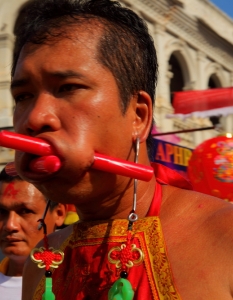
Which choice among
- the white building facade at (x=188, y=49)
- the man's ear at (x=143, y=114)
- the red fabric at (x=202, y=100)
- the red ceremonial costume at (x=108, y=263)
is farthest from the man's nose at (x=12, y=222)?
the white building facade at (x=188, y=49)

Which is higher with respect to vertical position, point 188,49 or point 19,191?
point 188,49

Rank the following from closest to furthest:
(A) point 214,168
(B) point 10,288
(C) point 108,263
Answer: (C) point 108,263 → (B) point 10,288 → (A) point 214,168

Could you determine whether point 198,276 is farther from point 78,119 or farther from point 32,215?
point 32,215

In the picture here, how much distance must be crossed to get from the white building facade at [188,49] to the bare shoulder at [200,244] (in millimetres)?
10886

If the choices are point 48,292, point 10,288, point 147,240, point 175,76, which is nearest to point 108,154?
point 147,240

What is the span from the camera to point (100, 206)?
4.33 ft

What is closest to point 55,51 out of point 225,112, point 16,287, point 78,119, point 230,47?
point 78,119

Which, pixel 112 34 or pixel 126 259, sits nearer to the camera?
pixel 126 259

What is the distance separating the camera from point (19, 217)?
9.73ft

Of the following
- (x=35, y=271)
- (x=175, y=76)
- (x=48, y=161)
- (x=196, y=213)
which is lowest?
(x=35, y=271)

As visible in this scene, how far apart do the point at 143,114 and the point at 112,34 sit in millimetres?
192

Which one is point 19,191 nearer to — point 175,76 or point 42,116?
point 42,116

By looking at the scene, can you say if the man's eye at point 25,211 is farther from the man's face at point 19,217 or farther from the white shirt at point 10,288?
the white shirt at point 10,288

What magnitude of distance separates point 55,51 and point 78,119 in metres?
0.17
